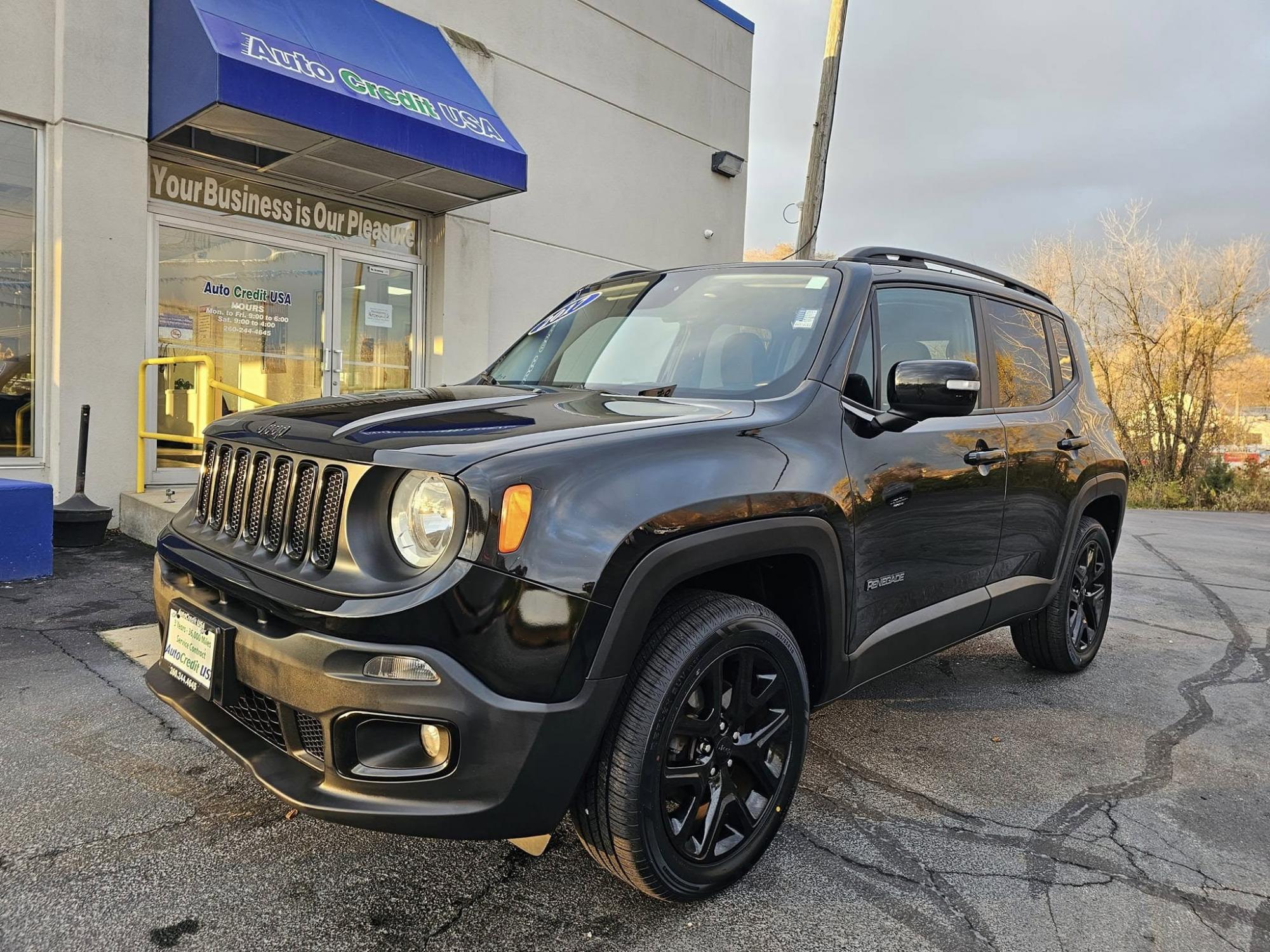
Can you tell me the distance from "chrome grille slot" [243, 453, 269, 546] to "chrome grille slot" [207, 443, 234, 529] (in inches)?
7.2

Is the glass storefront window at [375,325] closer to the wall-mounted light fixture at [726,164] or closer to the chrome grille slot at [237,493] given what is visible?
the wall-mounted light fixture at [726,164]

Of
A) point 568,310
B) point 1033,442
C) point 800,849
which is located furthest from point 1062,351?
point 800,849

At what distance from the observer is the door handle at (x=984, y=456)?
11.1ft

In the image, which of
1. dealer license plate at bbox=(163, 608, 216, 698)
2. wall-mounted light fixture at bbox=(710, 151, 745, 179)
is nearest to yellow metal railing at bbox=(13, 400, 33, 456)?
dealer license plate at bbox=(163, 608, 216, 698)

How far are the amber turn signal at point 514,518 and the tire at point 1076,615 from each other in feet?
9.92

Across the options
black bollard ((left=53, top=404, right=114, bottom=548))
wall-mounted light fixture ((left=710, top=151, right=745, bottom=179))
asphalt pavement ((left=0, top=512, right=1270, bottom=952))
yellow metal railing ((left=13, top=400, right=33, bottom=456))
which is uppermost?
wall-mounted light fixture ((left=710, top=151, right=745, bottom=179))

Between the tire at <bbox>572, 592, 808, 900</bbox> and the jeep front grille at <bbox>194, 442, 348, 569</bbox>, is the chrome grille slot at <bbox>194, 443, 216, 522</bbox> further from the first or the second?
the tire at <bbox>572, 592, 808, 900</bbox>

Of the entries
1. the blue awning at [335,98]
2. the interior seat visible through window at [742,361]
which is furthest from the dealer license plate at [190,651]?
the blue awning at [335,98]

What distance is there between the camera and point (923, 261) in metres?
3.81

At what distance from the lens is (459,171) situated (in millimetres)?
8273

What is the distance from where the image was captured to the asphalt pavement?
226cm

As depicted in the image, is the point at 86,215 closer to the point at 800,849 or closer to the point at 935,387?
the point at 935,387

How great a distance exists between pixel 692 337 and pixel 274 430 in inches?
58.7

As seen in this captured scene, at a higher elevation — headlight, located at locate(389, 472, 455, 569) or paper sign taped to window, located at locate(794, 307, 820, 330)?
paper sign taped to window, located at locate(794, 307, 820, 330)
